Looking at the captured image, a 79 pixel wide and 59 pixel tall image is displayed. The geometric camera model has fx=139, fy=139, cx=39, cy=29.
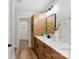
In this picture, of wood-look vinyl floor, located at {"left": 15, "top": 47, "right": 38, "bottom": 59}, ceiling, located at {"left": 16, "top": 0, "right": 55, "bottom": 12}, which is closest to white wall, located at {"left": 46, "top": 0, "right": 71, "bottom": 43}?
ceiling, located at {"left": 16, "top": 0, "right": 55, "bottom": 12}

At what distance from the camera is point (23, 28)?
12.5m

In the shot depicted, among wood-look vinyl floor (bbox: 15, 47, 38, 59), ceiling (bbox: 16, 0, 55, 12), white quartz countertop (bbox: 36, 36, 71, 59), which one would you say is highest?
ceiling (bbox: 16, 0, 55, 12)

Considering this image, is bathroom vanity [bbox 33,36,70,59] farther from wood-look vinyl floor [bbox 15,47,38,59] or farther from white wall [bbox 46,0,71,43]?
wood-look vinyl floor [bbox 15,47,38,59]

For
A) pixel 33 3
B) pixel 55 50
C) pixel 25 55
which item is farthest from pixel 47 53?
pixel 33 3

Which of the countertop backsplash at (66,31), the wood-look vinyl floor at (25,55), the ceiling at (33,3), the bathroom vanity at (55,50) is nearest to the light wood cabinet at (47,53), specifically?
the bathroom vanity at (55,50)

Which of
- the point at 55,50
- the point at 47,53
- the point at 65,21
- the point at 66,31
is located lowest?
the point at 47,53

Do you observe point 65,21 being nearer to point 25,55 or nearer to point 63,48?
point 63,48

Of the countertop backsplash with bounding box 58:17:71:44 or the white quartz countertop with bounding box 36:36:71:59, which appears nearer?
the white quartz countertop with bounding box 36:36:71:59

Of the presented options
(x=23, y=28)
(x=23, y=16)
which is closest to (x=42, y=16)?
(x=23, y=16)

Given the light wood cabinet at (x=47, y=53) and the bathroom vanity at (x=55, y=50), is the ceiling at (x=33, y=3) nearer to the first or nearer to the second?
the light wood cabinet at (x=47, y=53)

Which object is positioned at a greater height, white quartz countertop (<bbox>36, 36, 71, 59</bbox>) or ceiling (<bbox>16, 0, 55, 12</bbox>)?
ceiling (<bbox>16, 0, 55, 12</bbox>)

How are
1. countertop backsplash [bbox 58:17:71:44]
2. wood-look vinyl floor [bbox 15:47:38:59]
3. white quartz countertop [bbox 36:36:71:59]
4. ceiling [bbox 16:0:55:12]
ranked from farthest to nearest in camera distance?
wood-look vinyl floor [bbox 15:47:38:59] → ceiling [bbox 16:0:55:12] → countertop backsplash [bbox 58:17:71:44] → white quartz countertop [bbox 36:36:71:59]
